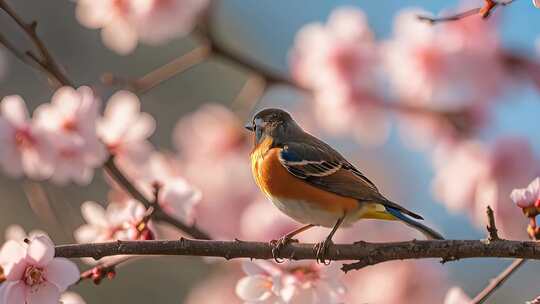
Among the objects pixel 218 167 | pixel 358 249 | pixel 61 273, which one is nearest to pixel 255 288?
pixel 358 249

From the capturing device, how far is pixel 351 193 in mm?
2562

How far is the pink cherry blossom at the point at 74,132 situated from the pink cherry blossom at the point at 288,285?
2.41 ft

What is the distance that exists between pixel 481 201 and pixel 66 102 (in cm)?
173

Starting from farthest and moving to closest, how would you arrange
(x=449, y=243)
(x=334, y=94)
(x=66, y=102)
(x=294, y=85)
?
(x=334, y=94) < (x=294, y=85) < (x=66, y=102) < (x=449, y=243)

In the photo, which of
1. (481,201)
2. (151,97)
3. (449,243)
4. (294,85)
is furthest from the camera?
(151,97)

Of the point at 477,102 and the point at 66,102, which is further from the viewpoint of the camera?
the point at 477,102

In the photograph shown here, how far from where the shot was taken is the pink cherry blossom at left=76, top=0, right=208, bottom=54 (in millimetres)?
3512

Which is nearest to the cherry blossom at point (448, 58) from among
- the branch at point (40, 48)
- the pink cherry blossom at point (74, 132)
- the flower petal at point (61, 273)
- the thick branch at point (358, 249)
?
the pink cherry blossom at point (74, 132)

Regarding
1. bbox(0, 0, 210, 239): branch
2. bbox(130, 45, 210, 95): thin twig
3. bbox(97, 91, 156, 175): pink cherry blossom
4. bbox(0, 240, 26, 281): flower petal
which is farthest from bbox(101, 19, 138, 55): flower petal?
bbox(0, 240, 26, 281): flower petal

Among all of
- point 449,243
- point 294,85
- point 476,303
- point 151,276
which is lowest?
point 151,276

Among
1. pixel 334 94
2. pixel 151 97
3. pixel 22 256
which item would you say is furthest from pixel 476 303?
pixel 151 97

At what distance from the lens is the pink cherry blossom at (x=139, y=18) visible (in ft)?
11.5

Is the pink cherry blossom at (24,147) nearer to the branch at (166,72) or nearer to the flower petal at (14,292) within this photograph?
the branch at (166,72)

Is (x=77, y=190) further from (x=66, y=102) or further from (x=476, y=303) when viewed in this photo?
(x=476, y=303)
